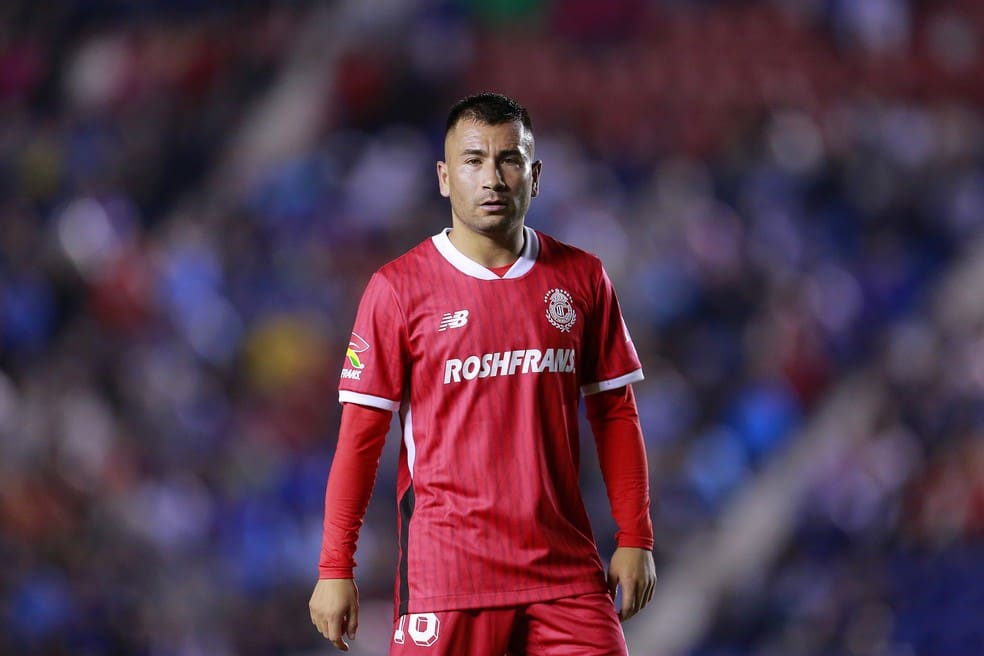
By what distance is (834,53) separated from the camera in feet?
19.9

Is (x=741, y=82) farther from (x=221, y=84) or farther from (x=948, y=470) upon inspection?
(x=221, y=84)

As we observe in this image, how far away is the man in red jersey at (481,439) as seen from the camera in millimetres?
1890

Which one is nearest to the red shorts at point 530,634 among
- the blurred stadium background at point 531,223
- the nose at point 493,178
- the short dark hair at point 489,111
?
the nose at point 493,178

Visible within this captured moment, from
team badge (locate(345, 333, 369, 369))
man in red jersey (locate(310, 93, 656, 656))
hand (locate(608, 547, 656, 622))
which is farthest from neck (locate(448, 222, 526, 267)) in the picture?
hand (locate(608, 547, 656, 622))

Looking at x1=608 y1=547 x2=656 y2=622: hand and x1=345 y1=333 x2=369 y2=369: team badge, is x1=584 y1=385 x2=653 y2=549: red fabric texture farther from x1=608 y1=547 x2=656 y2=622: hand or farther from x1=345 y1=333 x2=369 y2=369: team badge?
x1=345 y1=333 x2=369 y2=369: team badge

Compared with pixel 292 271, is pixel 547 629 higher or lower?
lower

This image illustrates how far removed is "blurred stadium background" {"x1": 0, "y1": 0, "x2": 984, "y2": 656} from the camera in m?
4.98

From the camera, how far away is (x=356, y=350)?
196 cm

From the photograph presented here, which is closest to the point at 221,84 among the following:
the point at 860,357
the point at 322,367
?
the point at 322,367

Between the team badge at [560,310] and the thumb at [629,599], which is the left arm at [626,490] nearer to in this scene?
the thumb at [629,599]

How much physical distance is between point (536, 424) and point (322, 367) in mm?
3411

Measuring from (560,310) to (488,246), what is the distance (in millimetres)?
160

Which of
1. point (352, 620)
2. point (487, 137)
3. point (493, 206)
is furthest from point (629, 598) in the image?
point (487, 137)

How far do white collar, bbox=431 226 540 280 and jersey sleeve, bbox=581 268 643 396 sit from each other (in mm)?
129
